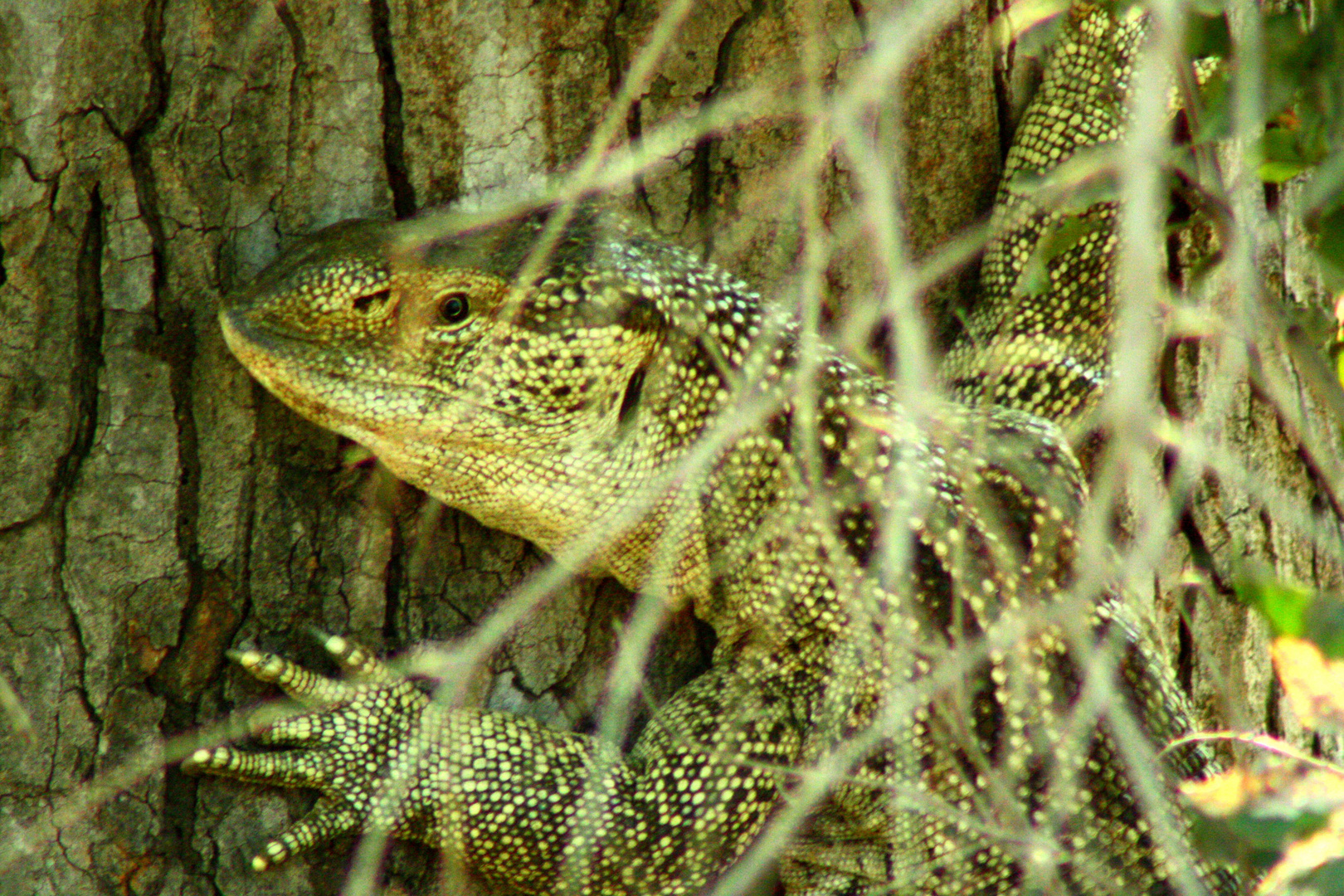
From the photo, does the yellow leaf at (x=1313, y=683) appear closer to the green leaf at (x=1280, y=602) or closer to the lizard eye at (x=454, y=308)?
the green leaf at (x=1280, y=602)

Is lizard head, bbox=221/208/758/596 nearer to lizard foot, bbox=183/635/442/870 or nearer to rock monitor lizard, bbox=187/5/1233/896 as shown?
rock monitor lizard, bbox=187/5/1233/896

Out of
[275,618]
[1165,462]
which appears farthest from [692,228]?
[1165,462]

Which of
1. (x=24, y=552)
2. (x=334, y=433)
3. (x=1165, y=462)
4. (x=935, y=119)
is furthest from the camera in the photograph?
(x=1165, y=462)

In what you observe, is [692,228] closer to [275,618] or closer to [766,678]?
[766,678]

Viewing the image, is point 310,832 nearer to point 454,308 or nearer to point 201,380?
point 201,380

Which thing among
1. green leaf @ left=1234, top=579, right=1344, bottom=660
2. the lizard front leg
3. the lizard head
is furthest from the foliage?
the lizard head
